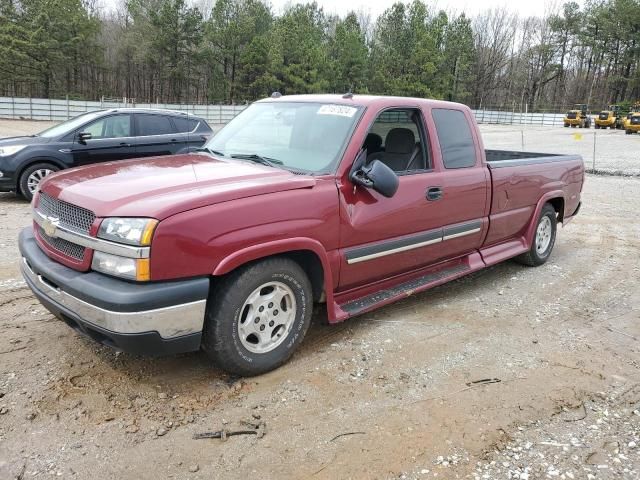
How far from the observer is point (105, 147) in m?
9.11

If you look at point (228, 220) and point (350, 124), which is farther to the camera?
point (350, 124)

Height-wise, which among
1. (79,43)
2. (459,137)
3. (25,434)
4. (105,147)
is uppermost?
(79,43)

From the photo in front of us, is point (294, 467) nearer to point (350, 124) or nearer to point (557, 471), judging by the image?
point (557, 471)

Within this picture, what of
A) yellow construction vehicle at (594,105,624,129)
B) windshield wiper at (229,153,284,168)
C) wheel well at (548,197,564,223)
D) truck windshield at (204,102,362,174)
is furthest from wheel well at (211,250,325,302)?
yellow construction vehicle at (594,105,624,129)

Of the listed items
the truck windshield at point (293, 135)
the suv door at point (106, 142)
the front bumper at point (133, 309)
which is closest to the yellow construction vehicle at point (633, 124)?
the suv door at point (106, 142)

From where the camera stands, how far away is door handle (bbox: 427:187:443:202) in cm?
436

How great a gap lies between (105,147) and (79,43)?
150 feet

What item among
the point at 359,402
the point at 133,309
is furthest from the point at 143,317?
the point at 359,402

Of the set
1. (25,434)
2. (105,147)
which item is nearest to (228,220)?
(25,434)

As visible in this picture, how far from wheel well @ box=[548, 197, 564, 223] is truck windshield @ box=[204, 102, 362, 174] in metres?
3.53

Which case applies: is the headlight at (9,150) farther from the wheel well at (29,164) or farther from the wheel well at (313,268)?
the wheel well at (313,268)

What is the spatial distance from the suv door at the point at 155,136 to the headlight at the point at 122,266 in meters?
7.00

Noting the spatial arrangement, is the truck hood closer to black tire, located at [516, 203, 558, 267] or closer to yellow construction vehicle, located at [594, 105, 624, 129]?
black tire, located at [516, 203, 558, 267]

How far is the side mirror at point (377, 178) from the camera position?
3.63m
